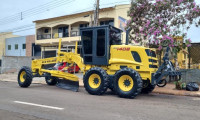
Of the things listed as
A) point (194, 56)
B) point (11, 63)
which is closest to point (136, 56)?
point (194, 56)

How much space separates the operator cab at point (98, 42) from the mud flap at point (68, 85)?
1.48m

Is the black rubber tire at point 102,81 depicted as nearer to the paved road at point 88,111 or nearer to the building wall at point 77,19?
the paved road at point 88,111

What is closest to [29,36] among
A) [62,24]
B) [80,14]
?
[62,24]

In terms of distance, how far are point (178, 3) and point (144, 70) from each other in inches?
212

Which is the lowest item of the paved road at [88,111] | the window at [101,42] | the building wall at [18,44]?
the paved road at [88,111]

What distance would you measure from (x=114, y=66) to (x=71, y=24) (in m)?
20.2

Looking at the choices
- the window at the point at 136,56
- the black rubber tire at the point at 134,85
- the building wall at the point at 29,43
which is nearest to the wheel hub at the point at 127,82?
the black rubber tire at the point at 134,85

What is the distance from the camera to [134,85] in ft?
26.3

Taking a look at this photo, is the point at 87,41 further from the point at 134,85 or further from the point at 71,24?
the point at 71,24

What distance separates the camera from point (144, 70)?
8.43 m

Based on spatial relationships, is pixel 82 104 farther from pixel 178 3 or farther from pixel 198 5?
pixel 198 5

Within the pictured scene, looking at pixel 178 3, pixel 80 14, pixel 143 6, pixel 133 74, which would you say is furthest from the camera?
pixel 80 14

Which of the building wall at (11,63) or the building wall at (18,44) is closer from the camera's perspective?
the building wall at (11,63)

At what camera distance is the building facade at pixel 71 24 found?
23000 mm
